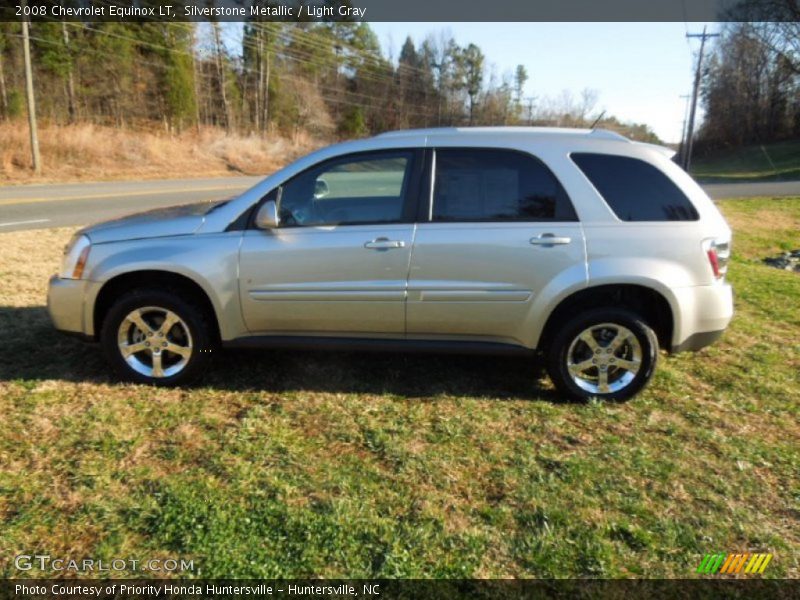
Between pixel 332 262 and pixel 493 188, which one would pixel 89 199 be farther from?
pixel 493 188

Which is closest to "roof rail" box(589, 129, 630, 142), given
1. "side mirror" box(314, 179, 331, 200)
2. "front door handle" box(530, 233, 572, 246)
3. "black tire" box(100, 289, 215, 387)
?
"front door handle" box(530, 233, 572, 246)

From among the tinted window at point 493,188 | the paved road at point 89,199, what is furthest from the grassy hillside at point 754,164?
the tinted window at point 493,188

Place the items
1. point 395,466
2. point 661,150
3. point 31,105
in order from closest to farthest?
1. point 395,466
2. point 661,150
3. point 31,105

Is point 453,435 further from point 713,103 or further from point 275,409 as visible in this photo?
point 713,103

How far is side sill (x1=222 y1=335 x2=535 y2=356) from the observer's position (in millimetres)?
3840

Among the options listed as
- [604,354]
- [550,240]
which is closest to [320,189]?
[550,240]

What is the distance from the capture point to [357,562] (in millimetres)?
2311

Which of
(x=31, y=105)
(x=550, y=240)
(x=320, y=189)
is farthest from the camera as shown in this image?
(x=31, y=105)

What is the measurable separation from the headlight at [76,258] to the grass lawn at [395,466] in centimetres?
76

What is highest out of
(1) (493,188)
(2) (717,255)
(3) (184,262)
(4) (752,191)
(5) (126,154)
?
(5) (126,154)

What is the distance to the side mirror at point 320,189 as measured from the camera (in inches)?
160

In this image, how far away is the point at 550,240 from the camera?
11.9 feet

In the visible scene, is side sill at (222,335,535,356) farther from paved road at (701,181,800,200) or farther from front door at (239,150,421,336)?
paved road at (701,181,800,200)

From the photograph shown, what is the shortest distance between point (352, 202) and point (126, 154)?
98.5 ft
